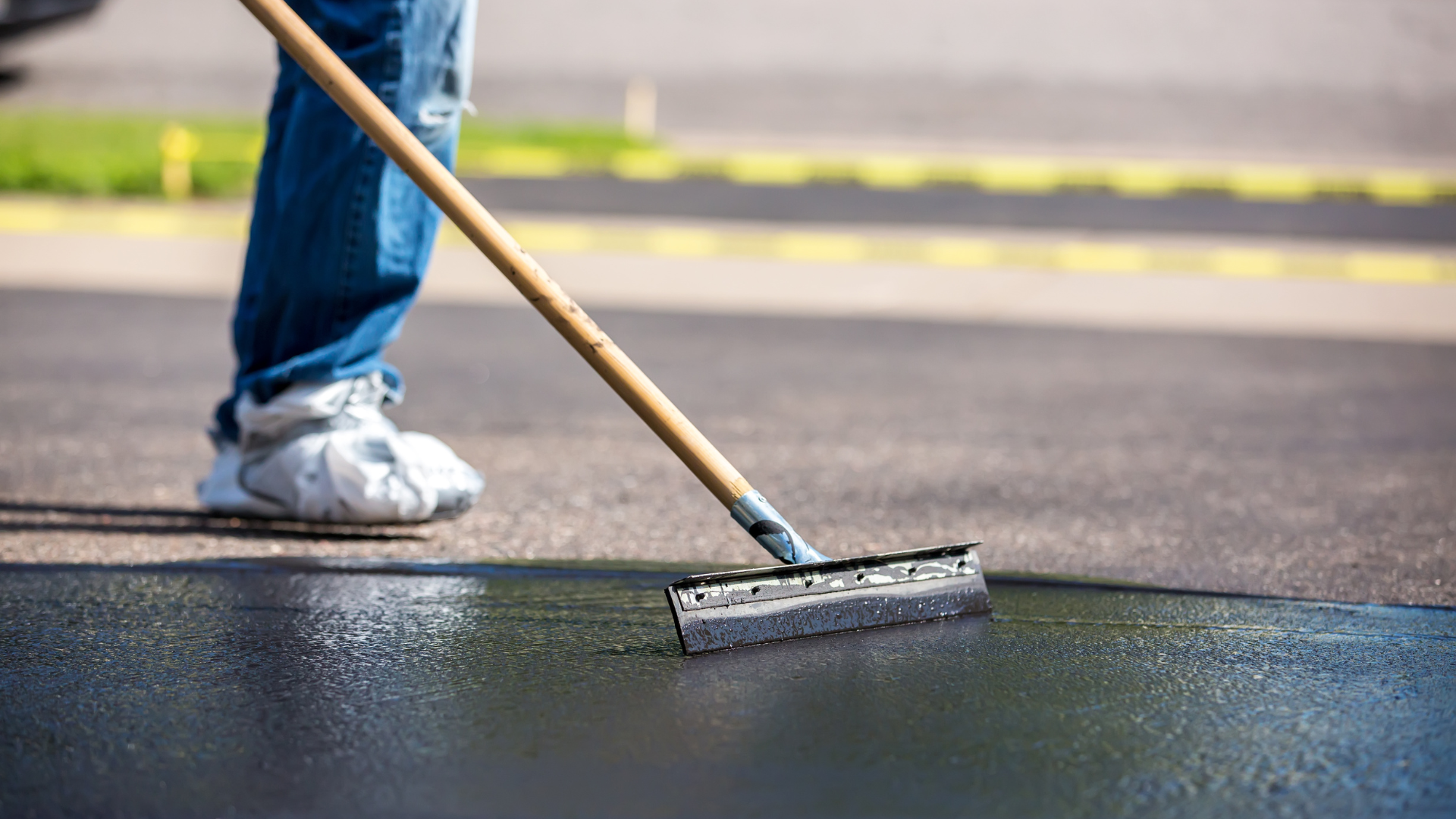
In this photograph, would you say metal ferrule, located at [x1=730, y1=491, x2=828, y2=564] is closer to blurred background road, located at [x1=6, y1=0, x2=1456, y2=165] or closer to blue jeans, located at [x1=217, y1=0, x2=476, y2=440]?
blue jeans, located at [x1=217, y1=0, x2=476, y2=440]

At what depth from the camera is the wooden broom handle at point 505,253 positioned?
1.93 m

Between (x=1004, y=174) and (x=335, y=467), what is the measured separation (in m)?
11.4

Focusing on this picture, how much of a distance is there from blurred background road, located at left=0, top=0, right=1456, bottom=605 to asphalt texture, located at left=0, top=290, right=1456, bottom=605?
0.05 ft

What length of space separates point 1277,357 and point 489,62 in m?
19.3

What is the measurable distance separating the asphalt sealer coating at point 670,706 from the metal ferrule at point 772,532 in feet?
0.42

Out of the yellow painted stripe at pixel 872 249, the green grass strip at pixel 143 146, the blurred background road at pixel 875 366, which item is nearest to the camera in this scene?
the blurred background road at pixel 875 366

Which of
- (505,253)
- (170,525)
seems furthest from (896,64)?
(505,253)

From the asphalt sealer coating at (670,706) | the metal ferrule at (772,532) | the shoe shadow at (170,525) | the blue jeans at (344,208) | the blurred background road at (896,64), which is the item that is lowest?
the shoe shadow at (170,525)

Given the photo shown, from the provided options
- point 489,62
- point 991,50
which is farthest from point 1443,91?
point 489,62

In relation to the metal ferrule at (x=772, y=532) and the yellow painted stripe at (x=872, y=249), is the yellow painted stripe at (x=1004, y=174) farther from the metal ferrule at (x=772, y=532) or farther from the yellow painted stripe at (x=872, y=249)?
the metal ferrule at (x=772, y=532)

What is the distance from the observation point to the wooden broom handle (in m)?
1.93

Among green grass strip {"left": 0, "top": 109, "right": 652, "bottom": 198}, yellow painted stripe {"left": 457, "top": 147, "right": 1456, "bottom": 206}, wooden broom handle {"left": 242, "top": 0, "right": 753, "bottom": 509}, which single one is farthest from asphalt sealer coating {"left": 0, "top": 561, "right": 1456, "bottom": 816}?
yellow painted stripe {"left": 457, "top": 147, "right": 1456, "bottom": 206}

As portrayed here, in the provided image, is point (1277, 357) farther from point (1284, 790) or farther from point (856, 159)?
point (856, 159)

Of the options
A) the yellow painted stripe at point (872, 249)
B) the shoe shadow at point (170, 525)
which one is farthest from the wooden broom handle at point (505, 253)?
the yellow painted stripe at point (872, 249)
